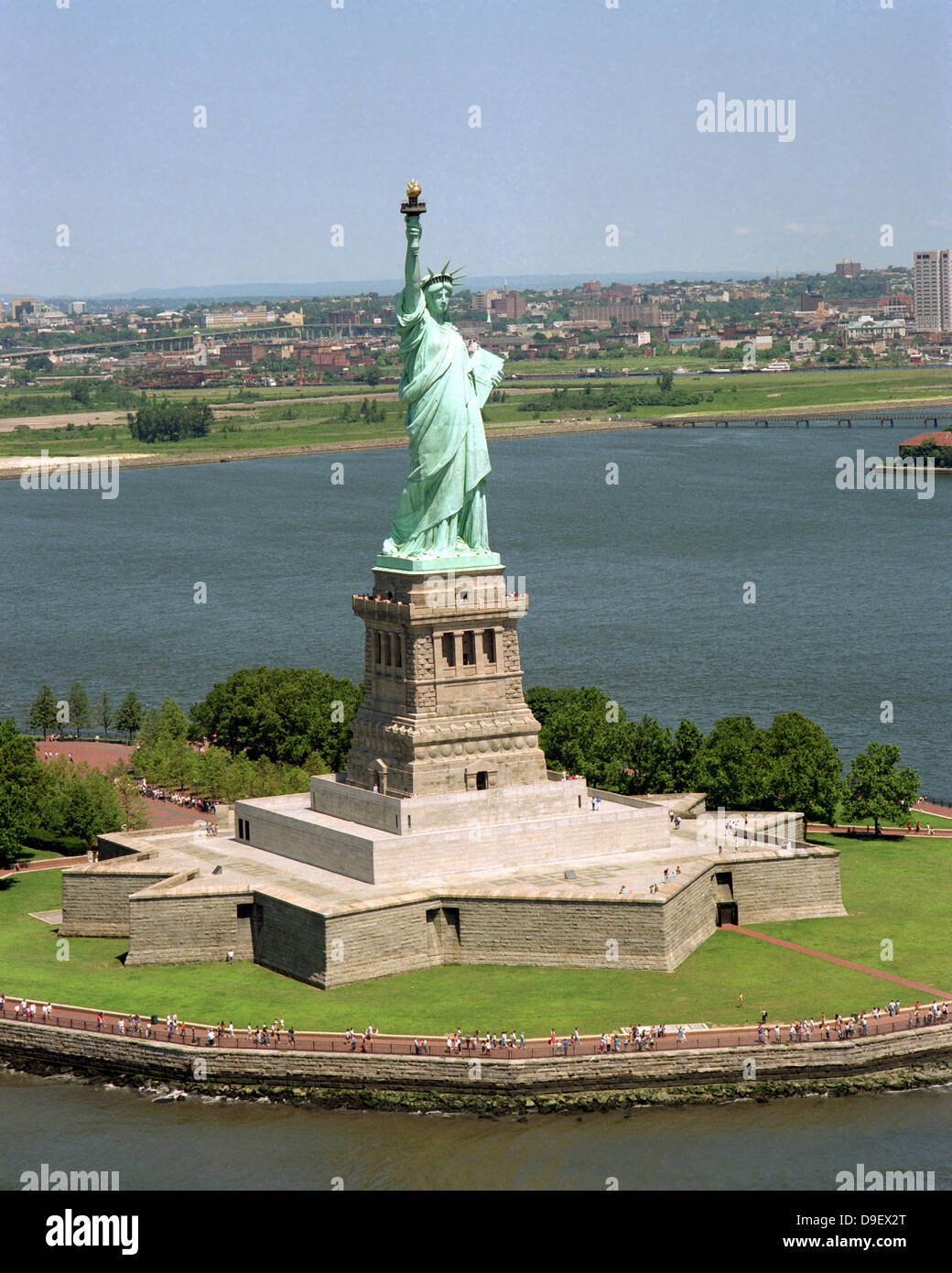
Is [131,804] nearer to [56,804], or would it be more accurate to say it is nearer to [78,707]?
[56,804]

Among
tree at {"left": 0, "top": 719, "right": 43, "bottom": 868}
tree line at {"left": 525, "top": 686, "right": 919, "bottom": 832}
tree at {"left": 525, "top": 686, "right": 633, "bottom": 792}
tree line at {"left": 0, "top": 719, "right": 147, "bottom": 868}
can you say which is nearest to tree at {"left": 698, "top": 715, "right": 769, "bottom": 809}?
tree line at {"left": 525, "top": 686, "right": 919, "bottom": 832}

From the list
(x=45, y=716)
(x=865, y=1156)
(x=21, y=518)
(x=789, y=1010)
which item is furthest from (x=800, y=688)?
(x=21, y=518)

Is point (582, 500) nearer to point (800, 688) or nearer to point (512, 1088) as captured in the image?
point (800, 688)

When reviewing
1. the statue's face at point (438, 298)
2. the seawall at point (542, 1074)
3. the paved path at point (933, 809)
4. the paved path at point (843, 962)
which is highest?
the statue's face at point (438, 298)

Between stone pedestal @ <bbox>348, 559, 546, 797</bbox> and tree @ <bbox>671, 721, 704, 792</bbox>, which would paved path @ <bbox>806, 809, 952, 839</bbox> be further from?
stone pedestal @ <bbox>348, 559, 546, 797</bbox>

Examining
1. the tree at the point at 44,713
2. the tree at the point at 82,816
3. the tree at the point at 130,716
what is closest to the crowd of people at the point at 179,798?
the tree at the point at 82,816

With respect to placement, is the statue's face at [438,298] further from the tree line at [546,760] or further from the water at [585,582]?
the water at [585,582]

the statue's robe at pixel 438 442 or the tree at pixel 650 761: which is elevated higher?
the statue's robe at pixel 438 442
